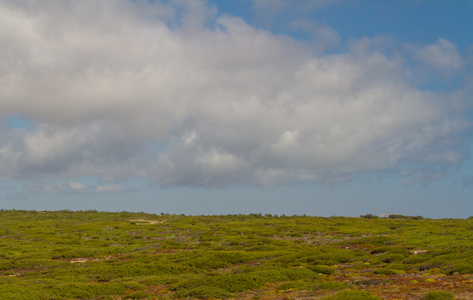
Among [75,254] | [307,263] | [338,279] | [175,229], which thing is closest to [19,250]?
[75,254]

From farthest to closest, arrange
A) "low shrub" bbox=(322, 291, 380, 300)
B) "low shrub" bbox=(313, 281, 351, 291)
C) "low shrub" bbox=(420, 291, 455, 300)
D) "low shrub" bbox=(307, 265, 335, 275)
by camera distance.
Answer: "low shrub" bbox=(307, 265, 335, 275) < "low shrub" bbox=(313, 281, 351, 291) < "low shrub" bbox=(322, 291, 380, 300) < "low shrub" bbox=(420, 291, 455, 300)

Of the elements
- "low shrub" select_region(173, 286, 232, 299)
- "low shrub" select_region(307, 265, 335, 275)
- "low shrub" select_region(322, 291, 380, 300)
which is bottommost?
"low shrub" select_region(173, 286, 232, 299)

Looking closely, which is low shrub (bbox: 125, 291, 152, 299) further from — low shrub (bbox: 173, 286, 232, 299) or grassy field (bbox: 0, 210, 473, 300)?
low shrub (bbox: 173, 286, 232, 299)

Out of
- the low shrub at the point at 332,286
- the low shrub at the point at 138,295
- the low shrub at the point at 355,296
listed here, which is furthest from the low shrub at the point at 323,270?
the low shrub at the point at 138,295

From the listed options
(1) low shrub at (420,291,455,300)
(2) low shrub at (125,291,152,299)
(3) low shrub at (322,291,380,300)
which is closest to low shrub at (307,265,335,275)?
(3) low shrub at (322,291,380,300)

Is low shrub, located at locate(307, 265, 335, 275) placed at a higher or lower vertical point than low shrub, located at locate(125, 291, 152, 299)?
higher

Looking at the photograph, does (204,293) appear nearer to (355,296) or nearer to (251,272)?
(251,272)

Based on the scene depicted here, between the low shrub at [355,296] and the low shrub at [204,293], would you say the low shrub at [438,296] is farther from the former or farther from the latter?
the low shrub at [204,293]

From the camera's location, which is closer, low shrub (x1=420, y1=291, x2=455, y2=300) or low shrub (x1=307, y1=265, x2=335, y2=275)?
low shrub (x1=420, y1=291, x2=455, y2=300)

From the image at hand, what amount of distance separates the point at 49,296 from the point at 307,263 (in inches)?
713

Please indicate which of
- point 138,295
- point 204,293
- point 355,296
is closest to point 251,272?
point 204,293

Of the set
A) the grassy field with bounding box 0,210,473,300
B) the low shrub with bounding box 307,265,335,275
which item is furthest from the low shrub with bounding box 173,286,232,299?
the low shrub with bounding box 307,265,335,275

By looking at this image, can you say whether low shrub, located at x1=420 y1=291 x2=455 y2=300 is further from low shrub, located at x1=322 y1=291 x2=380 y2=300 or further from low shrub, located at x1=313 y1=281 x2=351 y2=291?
low shrub, located at x1=313 y1=281 x2=351 y2=291

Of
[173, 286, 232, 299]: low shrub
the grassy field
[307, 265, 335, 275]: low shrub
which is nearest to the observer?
the grassy field
